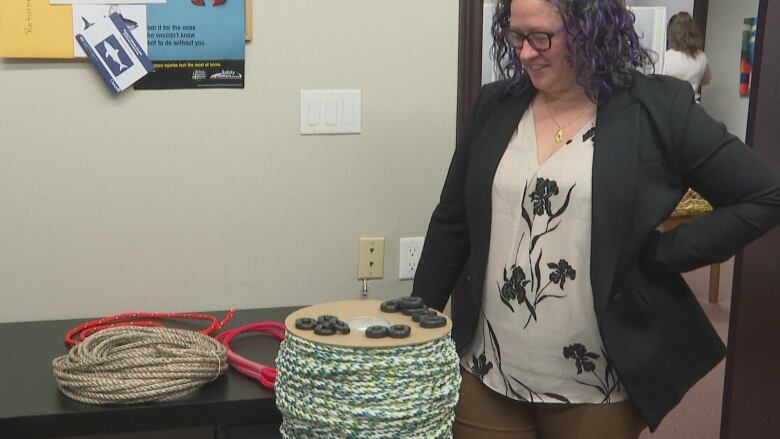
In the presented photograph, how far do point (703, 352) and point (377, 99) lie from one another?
890 mm

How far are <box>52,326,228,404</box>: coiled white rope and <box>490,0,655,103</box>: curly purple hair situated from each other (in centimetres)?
80

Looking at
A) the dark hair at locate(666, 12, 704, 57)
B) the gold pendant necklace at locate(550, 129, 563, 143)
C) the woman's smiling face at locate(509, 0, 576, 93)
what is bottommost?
the gold pendant necklace at locate(550, 129, 563, 143)

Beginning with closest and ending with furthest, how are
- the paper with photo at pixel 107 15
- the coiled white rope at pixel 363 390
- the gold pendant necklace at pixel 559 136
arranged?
1. the coiled white rope at pixel 363 390
2. the gold pendant necklace at pixel 559 136
3. the paper with photo at pixel 107 15

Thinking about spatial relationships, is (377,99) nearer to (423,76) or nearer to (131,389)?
(423,76)

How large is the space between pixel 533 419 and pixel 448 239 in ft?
1.23

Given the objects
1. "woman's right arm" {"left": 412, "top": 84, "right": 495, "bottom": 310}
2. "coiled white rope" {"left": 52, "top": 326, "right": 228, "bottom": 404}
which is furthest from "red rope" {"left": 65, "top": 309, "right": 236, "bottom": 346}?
"woman's right arm" {"left": 412, "top": 84, "right": 495, "bottom": 310}

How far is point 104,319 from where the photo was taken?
1.71 meters

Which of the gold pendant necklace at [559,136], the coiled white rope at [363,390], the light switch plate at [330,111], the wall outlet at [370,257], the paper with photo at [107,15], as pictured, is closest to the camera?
the coiled white rope at [363,390]

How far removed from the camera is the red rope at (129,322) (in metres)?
Result: 1.64

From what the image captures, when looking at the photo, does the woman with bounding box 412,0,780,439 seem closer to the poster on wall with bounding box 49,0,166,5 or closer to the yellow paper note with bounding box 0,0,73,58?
the poster on wall with bounding box 49,0,166,5

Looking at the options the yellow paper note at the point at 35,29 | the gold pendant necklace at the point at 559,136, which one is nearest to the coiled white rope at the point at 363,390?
the gold pendant necklace at the point at 559,136

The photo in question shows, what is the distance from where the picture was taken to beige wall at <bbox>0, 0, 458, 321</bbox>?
5.69 ft

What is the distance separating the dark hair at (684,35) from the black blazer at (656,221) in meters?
1.03

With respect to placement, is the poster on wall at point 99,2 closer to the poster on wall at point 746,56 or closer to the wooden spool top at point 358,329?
the wooden spool top at point 358,329
